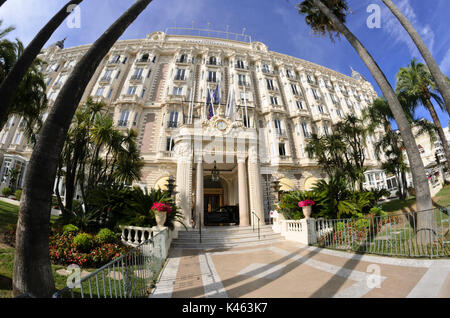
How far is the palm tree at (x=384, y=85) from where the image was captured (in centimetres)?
600

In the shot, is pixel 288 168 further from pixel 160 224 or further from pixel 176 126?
pixel 160 224

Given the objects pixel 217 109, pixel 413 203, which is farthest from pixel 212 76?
pixel 413 203

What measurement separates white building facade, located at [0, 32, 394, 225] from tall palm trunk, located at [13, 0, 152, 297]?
9.91 metres

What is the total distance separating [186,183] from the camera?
12453 millimetres

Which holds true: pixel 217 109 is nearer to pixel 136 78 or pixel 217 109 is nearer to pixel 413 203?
pixel 136 78

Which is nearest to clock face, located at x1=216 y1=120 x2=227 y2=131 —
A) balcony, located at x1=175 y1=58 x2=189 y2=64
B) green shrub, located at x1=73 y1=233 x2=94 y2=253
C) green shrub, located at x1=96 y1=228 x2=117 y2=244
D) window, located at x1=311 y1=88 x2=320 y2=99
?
green shrub, located at x1=96 y1=228 x2=117 y2=244

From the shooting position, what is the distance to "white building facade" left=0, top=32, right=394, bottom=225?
13.9 meters

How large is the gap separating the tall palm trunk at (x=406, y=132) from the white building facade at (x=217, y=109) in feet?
25.7

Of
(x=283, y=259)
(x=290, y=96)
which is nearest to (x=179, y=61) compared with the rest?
Result: (x=290, y=96)

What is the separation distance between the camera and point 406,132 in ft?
21.1

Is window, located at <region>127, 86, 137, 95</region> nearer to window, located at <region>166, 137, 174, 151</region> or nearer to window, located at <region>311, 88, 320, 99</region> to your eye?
window, located at <region>166, 137, 174, 151</region>

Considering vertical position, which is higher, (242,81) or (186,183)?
(242,81)

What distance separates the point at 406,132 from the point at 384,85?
2043mm
